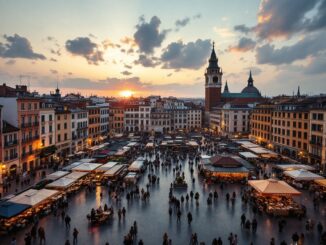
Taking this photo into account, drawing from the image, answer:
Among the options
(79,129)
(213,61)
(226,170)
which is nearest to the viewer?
(226,170)

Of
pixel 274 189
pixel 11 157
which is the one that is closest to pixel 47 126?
pixel 11 157

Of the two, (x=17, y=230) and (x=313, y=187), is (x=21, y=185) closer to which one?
(x=17, y=230)

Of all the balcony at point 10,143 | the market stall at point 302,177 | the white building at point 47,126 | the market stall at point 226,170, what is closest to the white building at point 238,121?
the market stall at point 226,170

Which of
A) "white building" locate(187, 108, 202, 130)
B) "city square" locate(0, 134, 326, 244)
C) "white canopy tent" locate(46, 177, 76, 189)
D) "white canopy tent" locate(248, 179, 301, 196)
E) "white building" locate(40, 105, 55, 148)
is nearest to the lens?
"city square" locate(0, 134, 326, 244)

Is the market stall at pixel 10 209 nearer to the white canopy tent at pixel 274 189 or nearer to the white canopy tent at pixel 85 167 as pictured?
the white canopy tent at pixel 85 167

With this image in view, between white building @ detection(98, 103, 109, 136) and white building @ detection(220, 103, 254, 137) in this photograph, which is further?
white building @ detection(220, 103, 254, 137)

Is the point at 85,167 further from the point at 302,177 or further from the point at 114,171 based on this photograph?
the point at 302,177

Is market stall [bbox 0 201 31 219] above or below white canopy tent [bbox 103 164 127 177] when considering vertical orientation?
above

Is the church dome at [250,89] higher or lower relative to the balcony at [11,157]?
higher

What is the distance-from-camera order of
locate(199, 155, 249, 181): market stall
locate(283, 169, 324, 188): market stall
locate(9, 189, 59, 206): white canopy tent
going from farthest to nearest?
A: locate(199, 155, 249, 181): market stall → locate(283, 169, 324, 188): market stall → locate(9, 189, 59, 206): white canopy tent

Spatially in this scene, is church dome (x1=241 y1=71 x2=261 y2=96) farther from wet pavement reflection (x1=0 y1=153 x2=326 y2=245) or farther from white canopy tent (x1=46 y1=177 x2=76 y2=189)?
white canopy tent (x1=46 y1=177 x2=76 y2=189)

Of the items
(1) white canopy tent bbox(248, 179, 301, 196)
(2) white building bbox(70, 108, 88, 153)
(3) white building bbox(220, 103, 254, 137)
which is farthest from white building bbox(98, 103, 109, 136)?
(1) white canopy tent bbox(248, 179, 301, 196)

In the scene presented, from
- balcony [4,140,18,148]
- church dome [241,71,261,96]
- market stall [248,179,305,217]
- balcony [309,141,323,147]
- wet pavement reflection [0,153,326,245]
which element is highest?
church dome [241,71,261,96]
